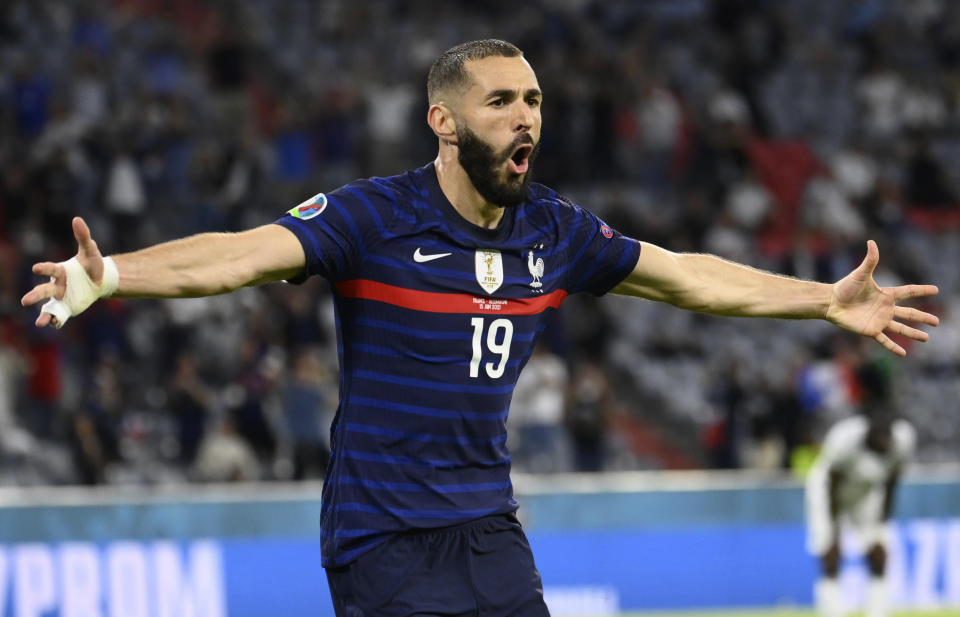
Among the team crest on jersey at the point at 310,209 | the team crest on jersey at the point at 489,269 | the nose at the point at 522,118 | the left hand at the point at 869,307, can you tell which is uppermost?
the nose at the point at 522,118

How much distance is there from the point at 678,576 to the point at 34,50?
9139 millimetres

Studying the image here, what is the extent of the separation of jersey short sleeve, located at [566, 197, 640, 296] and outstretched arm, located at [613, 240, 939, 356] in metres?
0.05

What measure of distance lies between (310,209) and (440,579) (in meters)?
1.19

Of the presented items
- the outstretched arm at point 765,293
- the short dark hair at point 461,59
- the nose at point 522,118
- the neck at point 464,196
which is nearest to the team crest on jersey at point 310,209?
the neck at point 464,196

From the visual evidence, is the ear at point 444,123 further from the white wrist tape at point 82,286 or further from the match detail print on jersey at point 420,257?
the white wrist tape at point 82,286

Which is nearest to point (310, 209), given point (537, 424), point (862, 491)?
point (862, 491)

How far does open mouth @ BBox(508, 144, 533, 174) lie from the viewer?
473 cm

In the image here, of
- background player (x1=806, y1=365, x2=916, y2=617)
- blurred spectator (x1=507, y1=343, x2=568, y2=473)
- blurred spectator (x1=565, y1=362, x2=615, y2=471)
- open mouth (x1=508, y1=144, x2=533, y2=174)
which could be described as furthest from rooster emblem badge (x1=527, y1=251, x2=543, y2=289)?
blurred spectator (x1=565, y1=362, x2=615, y2=471)

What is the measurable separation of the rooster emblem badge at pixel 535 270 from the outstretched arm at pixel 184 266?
32.1 inches

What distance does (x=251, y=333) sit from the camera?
14.8 m

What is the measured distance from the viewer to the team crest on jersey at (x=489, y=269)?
4680mm

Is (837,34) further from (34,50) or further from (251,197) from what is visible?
(34,50)

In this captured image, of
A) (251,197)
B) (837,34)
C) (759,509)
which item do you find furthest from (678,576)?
(837,34)

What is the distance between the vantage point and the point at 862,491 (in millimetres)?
12164
